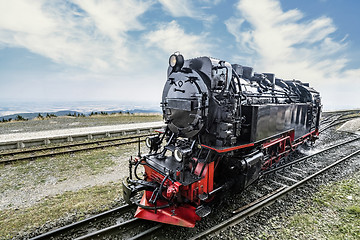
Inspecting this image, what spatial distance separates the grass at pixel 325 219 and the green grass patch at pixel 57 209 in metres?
3.95

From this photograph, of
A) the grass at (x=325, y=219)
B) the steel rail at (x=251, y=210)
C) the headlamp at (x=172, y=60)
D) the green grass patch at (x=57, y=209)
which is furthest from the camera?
the headlamp at (x=172, y=60)

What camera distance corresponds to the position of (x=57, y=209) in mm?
4652

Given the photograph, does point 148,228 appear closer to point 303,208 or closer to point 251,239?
point 251,239

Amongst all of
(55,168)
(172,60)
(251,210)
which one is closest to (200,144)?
(251,210)

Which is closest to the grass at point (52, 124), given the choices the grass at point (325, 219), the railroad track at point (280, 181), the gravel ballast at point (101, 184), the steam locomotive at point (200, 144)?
the gravel ballast at point (101, 184)

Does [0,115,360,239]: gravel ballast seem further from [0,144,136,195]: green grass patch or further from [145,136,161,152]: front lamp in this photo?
[145,136,161,152]: front lamp

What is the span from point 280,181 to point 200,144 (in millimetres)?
3717

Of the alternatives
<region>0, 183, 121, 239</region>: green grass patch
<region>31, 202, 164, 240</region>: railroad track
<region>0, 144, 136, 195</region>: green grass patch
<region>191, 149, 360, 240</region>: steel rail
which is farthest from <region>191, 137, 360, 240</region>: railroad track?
<region>0, 144, 136, 195</region>: green grass patch

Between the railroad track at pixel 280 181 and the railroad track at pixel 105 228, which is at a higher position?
the railroad track at pixel 280 181

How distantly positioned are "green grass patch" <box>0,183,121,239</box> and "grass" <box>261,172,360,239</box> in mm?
3953

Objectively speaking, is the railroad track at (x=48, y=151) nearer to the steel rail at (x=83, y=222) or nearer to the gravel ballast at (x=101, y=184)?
the gravel ballast at (x=101, y=184)

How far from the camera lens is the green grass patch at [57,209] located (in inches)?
161

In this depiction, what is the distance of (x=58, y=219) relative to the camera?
429 centimetres

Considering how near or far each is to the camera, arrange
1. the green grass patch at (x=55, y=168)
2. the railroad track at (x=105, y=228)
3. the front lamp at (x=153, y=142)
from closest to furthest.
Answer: the railroad track at (x=105, y=228), the front lamp at (x=153, y=142), the green grass patch at (x=55, y=168)
